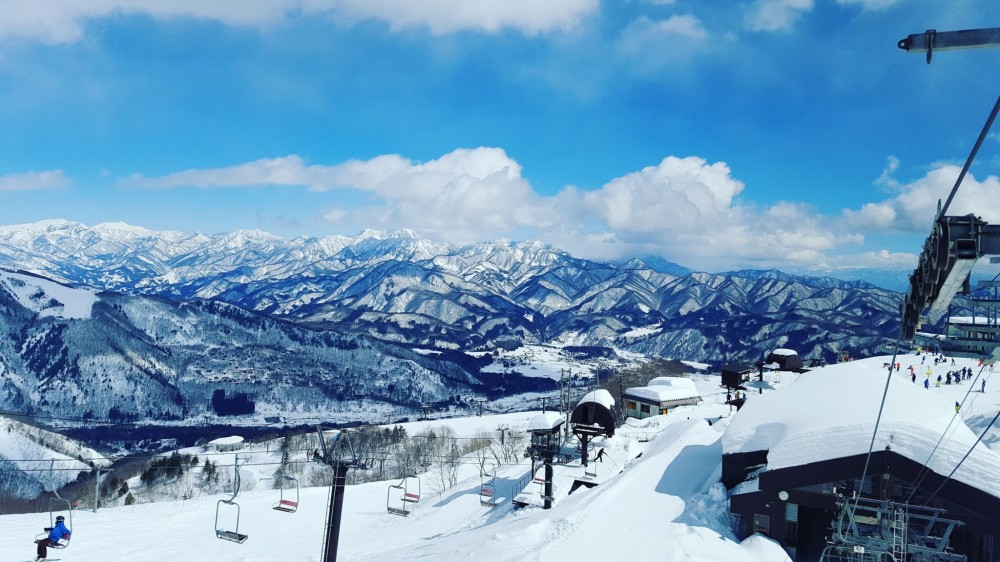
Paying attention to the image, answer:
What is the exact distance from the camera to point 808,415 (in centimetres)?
2486

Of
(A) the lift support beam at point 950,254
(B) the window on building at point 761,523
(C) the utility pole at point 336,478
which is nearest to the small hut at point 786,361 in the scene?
(B) the window on building at point 761,523

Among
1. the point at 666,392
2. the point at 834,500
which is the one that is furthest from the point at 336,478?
the point at 666,392

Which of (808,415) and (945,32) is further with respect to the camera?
(808,415)

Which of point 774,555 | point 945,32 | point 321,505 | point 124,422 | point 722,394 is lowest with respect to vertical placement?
point 124,422

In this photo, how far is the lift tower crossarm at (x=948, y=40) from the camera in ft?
20.0

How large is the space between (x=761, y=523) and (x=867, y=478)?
14.8 feet

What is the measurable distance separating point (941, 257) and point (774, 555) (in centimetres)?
1706

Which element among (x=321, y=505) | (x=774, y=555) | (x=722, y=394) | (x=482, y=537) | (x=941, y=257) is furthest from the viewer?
(x=722, y=394)

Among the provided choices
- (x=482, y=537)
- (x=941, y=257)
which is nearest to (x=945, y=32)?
(x=941, y=257)

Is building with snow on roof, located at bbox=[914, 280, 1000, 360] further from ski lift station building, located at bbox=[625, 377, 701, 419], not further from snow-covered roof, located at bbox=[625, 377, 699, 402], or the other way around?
snow-covered roof, located at bbox=[625, 377, 699, 402]

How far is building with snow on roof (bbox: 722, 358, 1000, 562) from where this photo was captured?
62.4 feet

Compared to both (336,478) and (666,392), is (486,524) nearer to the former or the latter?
(336,478)

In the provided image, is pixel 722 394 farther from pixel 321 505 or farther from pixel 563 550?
pixel 563 550

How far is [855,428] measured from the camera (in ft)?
71.5
